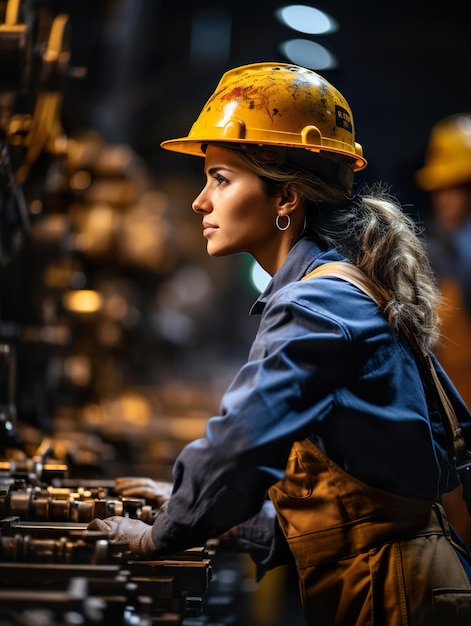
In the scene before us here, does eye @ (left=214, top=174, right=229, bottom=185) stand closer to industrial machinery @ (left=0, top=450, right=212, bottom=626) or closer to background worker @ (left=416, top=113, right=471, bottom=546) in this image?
industrial machinery @ (left=0, top=450, right=212, bottom=626)

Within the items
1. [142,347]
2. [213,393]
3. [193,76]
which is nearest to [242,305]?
[213,393]

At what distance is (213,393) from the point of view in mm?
8859

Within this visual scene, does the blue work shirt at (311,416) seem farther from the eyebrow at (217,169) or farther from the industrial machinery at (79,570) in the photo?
the eyebrow at (217,169)

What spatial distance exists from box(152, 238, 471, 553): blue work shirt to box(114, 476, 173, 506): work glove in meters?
0.51

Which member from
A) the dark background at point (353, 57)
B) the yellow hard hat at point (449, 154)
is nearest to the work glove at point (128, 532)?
the dark background at point (353, 57)

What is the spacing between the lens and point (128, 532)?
2262 mm

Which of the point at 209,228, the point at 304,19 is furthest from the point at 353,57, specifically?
the point at 209,228

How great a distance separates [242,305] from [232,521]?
7.61m

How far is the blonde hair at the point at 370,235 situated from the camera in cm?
237

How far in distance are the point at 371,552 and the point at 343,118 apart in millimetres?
1021

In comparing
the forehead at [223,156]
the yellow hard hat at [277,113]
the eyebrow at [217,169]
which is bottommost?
the eyebrow at [217,169]

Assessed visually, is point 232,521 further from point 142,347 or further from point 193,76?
point 142,347

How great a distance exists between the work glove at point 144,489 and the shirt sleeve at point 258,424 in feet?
1.84

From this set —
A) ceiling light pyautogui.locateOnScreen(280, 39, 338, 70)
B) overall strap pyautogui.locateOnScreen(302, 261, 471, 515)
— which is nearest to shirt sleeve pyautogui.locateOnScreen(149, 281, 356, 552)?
overall strap pyautogui.locateOnScreen(302, 261, 471, 515)
